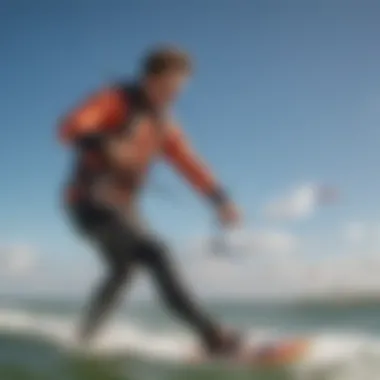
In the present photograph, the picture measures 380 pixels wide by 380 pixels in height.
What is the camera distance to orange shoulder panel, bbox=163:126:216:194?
1.59 m

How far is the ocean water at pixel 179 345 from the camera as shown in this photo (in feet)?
5.09

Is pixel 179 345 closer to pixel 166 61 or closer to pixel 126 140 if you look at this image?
pixel 126 140

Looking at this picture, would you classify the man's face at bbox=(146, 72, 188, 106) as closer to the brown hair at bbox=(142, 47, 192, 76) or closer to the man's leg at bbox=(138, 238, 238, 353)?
the brown hair at bbox=(142, 47, 192, 76)

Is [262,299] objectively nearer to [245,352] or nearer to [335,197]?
[245,352]

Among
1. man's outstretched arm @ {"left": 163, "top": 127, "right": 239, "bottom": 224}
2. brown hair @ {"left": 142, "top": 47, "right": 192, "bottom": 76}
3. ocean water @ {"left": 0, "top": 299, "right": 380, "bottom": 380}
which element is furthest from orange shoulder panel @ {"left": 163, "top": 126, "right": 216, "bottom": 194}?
ocean water @ {"left": 0, "top": 299, "right": 380, "bottom": 380}

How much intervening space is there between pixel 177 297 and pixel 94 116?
0.33m

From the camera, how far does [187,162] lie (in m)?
1.59

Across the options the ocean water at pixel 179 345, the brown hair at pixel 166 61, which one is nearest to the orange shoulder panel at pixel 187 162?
the brown hair at pixel 166 61

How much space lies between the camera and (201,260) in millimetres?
1560

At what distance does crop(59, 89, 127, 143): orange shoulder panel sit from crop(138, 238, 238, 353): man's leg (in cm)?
21

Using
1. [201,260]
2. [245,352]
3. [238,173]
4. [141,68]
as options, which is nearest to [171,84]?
[141,68]

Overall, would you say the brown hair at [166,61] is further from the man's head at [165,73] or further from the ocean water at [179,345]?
the ocean water at [179,345]

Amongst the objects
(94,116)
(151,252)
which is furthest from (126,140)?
(151,252)

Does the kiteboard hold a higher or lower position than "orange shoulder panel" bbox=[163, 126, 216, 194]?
lower
